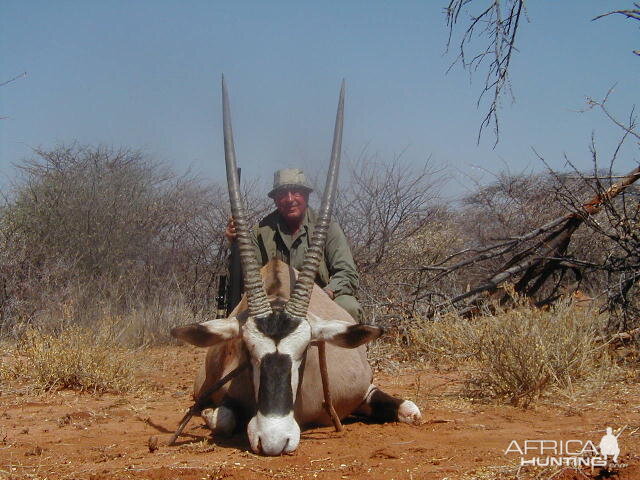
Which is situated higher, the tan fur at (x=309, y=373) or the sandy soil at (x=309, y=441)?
the tan fur at (x=309, y=373)

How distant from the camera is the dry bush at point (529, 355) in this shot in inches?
213

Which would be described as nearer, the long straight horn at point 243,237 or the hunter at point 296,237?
the long straight horn at point 243,237

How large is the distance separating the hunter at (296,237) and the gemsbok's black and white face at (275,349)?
1917 mm

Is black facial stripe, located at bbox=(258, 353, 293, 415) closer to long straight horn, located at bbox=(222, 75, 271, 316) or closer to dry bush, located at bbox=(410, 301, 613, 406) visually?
long straight horn, located at bbox=(222, 75, 271, 316)

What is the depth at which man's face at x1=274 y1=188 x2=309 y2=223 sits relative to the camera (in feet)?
22.0

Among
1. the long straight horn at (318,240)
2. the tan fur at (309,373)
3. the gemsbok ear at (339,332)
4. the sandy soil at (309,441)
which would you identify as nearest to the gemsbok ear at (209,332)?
the tan fur at (309,373)

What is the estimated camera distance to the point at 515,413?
512cm

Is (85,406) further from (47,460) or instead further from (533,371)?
(533,371)

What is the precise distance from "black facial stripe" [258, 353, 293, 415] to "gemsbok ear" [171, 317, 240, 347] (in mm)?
453

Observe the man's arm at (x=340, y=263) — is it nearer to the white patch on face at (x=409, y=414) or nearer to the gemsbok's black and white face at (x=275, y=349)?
the white patch on face at (x=409, y=414)

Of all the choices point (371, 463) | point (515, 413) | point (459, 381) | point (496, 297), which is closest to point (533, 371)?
point (515, 413)

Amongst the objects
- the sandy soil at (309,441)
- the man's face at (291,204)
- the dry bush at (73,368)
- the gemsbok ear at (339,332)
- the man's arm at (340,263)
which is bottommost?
the sandy soil at (309,441)

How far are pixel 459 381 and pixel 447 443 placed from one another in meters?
2.20

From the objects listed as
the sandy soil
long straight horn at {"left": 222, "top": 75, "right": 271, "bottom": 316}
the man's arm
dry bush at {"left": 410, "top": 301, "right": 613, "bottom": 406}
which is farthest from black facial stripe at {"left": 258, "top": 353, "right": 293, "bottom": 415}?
the man's arm
